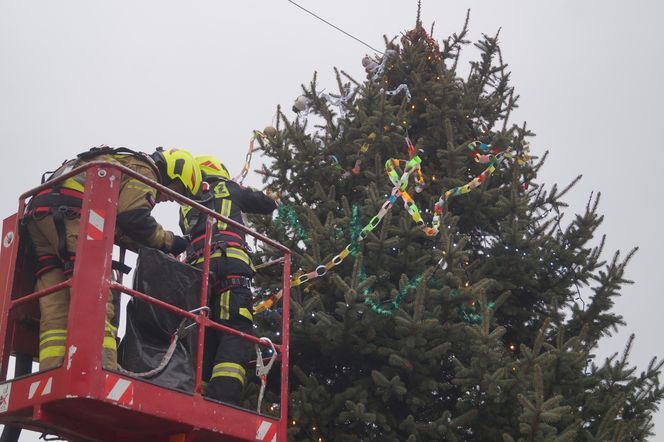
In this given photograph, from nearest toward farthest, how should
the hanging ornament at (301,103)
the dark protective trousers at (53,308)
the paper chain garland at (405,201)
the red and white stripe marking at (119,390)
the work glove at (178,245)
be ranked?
the red and white stripe marking at (119,390)
the dark protective trousers at (53,308)
the work glove at (178,245)
the paper chain garland at (405,201)
the hanging ornament at (301,103)

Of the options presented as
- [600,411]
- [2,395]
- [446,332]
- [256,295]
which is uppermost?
[256,295]

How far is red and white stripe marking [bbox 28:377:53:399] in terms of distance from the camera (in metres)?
6.00

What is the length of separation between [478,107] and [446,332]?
167 inches

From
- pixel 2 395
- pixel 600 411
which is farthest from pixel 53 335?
pixel 600 411

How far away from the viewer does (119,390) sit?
5.98 m

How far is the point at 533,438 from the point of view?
24.7 ft

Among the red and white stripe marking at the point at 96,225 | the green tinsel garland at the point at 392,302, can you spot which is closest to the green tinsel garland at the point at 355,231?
the green tinsel garland at the point at 392,302

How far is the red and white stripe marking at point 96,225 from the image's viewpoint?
6305mm

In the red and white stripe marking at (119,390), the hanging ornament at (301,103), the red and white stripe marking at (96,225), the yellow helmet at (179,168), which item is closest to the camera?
the red and white stripe marking at (119,390)

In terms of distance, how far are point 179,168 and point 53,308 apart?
1815mm

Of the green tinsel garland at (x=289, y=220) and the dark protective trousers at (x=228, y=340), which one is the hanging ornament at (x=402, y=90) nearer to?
the green tinsel garland at (x=289, y=220)

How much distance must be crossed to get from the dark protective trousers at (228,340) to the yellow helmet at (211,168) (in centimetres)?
106

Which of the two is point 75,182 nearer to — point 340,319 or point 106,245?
point 106,245

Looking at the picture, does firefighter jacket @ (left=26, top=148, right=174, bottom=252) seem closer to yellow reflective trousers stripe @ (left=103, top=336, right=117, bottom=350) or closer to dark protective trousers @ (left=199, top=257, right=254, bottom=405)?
dark protective trousers @ (left=199, top=257, right=254, bottom=405)
